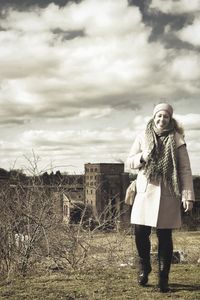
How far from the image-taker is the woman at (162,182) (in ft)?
14.1

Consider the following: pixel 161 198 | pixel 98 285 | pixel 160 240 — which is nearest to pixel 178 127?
pixel 161 198

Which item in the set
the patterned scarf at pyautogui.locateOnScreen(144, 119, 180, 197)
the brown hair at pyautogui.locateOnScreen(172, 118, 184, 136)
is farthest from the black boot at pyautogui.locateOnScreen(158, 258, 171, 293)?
the brown hair at pyautogui.locateOnScreen(172, 118, 184, 136)

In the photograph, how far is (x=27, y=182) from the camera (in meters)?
7.65

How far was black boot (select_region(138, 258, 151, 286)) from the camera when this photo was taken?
455 centimetres

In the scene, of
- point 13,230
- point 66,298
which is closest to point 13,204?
point 13,230

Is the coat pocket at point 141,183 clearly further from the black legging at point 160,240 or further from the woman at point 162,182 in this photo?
the black legging at point 160,240

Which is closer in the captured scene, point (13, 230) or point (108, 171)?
point (13, 230)

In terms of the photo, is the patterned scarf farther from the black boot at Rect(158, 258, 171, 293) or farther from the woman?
the black boot at Rect(158, 258, 171, 293)

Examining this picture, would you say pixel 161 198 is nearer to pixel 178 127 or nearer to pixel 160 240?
pixel 160 240

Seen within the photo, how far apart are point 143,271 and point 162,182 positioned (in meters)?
0.92

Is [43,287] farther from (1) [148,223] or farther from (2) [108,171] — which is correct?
(2) [108,171]

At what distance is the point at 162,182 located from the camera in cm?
435

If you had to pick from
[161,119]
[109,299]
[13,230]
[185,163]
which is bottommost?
[109,299]

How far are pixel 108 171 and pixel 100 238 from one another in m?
41.0
